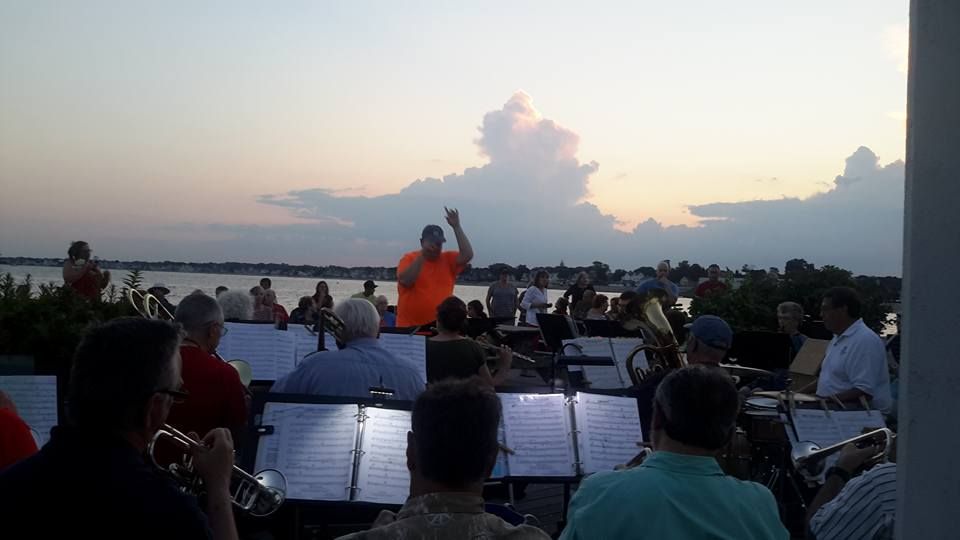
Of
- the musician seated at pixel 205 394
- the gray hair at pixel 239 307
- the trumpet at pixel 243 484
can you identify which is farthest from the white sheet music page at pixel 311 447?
the gray hair at pixel 239 307

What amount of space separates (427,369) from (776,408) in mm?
2403

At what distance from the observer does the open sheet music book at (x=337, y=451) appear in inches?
162

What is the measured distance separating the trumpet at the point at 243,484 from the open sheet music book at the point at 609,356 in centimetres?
443

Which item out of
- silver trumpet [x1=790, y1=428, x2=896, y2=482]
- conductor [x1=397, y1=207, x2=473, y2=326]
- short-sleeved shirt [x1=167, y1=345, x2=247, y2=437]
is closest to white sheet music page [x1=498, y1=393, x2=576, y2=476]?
silver trumpet [x1=790, y1=428, x2=896, y2=482]

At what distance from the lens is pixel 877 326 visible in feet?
39.3

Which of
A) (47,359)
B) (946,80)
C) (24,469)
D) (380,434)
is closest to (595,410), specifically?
(380,434)

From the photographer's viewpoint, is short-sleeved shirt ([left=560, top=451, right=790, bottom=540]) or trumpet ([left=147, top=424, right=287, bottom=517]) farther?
trumpet ([left=147, top=424, right=287, bottom=517])

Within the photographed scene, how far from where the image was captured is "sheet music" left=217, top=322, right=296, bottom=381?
5.98 m

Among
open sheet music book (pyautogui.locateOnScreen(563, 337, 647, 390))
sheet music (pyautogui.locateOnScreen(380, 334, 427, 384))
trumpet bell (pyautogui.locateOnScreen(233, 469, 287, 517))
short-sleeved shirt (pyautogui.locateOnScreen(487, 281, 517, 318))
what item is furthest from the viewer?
short-sleeved shirt (pyautogui.locateOnScreen(487, 281, 517, 318))

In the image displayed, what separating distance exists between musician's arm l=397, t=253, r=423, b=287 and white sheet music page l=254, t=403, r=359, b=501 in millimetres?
3706

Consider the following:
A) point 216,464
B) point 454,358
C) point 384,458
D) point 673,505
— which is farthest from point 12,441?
point 454,358

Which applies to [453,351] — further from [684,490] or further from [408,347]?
[684,490]

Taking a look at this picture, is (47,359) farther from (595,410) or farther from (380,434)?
(595,410)

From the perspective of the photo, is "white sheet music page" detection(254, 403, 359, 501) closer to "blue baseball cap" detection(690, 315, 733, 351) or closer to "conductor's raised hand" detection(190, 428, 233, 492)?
"conductor's raised hand" detection(190, 428, 233, 492)
